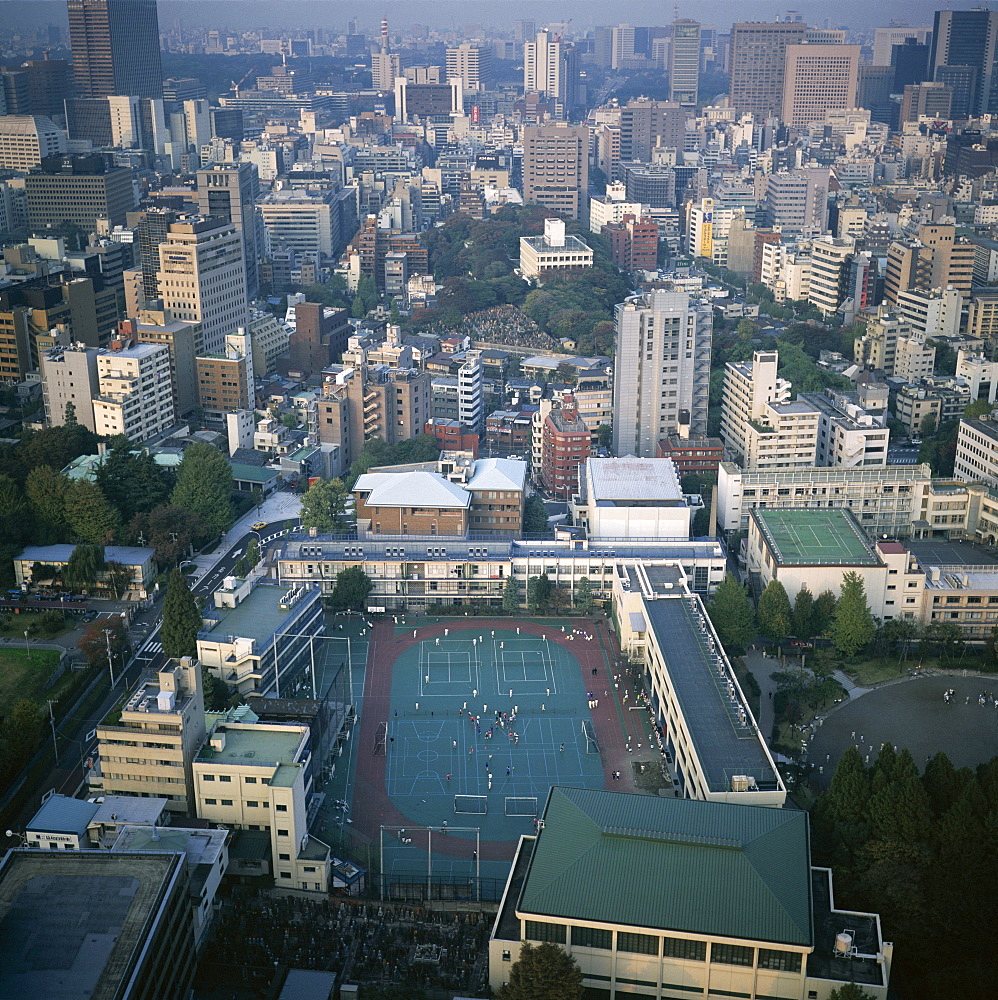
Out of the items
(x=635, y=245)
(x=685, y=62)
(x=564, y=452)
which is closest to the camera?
(x=564, y=452)

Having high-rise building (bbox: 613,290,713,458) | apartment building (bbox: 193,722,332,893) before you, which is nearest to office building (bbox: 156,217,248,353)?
high-rise building (bbox: 613,290,713,458)

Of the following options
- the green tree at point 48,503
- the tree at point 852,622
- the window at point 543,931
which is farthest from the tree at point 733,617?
the green tree at point 48,503

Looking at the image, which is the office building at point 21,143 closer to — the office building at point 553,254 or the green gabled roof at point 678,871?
the office building at point 553,254

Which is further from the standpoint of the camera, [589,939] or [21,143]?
[21,143]

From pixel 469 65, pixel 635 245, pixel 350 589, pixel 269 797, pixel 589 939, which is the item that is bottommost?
pixel 350 589

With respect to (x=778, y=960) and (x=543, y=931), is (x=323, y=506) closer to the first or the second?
(x=543, y=931)

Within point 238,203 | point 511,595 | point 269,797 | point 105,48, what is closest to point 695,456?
point 511,595

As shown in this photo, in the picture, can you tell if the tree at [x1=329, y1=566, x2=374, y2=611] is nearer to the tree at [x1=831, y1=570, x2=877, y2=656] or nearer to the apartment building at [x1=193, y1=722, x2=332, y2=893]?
the apartment building at [x1=193, y1=722, x2=332, y2=893]

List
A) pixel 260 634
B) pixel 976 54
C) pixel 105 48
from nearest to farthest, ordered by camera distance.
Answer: pixel 260 634, pixel 105 48, pixel 976 54
